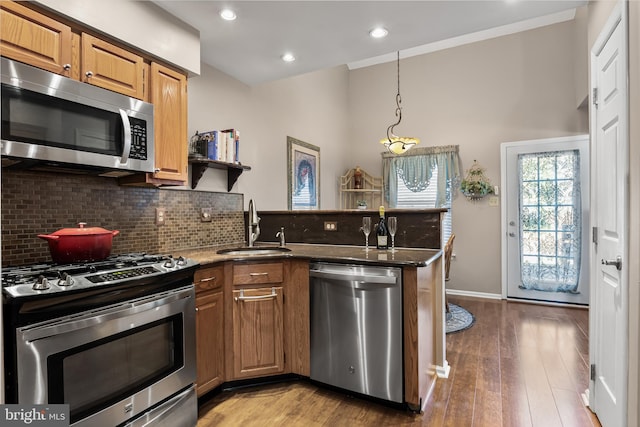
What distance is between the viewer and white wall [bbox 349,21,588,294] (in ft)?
14.1

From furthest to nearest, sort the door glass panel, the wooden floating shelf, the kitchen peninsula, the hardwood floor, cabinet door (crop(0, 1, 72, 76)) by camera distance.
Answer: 1. the door glass panel
2. the wooden floating shelf
3. the kitchen peninsula
4. the hardwood floor
5. cabinet door (crop(0, 1, 72, 76))

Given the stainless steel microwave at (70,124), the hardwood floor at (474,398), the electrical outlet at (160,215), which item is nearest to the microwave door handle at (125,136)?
the stainless steel microwave at (70,124)

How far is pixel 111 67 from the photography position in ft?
6.23

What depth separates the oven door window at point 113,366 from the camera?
1.39 metres

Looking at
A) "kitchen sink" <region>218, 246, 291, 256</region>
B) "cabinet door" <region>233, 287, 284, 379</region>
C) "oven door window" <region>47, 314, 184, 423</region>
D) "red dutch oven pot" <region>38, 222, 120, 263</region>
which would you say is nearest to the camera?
"oven door window" <region>47, 314, 184, 423</region>

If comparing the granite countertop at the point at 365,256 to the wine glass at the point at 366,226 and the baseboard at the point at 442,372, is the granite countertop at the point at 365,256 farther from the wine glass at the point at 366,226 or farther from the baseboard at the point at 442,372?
the baseboard at the point at 442,372

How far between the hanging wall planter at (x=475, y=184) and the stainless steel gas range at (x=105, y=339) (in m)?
3.96

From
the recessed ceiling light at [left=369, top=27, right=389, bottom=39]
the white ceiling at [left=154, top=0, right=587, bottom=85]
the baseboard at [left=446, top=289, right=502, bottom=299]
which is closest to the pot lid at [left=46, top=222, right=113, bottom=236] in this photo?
the white ceiling at [left=154, top=0, right=587, bottom=85]

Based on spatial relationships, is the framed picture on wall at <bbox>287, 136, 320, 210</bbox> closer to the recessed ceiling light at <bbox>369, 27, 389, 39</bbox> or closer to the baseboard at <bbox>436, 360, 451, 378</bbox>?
the recessed ceiling light at <bbox>369, 27, 389, 39</bbox>

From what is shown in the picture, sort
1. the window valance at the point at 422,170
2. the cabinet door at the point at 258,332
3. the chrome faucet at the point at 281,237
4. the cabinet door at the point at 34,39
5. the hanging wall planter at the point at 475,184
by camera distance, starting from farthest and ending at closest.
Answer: the window valance at the point at 422,170, the hanging wall planter at the point at 475,184, the chrome faucet at the point at 281,237, the cabinet door at the point at 258,332, the cabinet door at the point at 34,39

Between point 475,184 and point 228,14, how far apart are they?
373 centimetres

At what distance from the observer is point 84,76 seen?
1.77 meters

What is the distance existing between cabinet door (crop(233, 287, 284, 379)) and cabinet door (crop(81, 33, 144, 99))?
4.53ft

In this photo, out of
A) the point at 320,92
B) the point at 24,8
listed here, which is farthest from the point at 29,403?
the point at 320,92
